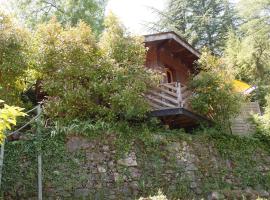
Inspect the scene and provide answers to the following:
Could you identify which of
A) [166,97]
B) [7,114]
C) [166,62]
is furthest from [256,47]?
[7,114]

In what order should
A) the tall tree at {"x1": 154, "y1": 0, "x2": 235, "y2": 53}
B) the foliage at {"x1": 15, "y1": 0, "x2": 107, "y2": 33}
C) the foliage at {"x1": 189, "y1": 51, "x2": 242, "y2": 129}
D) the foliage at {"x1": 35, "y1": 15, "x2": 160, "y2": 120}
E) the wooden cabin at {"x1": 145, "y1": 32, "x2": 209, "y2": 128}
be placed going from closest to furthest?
the foliage at {"x1": 35, "y1": 15, "x2": 160, "y2": 120} < the wooden cabin at {"x1": 145, "y1": 32, "x2": 209, "y2": 128} < the foliage at {"x1": 189, "y1": 51, "x2": 242, "y2": 129} < the foliage at {"x1": 15, "y1": 0, "x2": 107, "y2": 33} < the tall tree at {"x1": 154, "y1": 0, "x2": 235, "y2": 53}

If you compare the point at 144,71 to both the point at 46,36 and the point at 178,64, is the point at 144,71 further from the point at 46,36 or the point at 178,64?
the point at 178,64

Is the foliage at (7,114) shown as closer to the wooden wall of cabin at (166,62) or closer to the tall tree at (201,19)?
the wooden wall of cabin at (166,62)

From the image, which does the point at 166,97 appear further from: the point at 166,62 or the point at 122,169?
the point at 122,169

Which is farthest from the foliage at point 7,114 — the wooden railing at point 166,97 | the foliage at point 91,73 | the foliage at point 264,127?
the foliage at point 264,127

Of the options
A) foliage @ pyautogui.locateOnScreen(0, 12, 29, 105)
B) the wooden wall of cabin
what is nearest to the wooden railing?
the wooden wall of cabin

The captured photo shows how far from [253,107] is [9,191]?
1202 centimetres

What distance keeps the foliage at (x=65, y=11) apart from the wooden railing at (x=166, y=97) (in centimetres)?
1141

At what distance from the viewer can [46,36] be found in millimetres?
12586

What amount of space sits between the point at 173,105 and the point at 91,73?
3.05 meters

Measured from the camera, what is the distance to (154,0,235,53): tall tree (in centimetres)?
2758

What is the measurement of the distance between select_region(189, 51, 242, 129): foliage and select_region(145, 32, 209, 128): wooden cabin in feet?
1.17

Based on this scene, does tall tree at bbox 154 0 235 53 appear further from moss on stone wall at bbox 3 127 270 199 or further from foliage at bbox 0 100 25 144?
foliage at bbox 0 100 25 144

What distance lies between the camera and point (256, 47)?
18.9 meters
